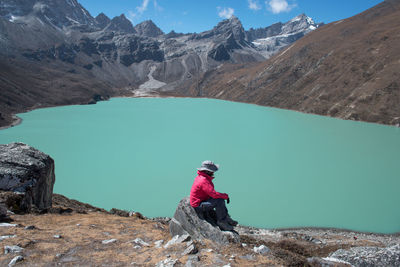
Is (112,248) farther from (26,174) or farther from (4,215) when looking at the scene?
(26,174)

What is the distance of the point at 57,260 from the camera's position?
259 inches

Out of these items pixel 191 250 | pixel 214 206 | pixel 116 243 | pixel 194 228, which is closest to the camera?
pixel 191 250

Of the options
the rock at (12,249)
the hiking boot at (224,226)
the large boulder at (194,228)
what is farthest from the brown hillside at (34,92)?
the hiking boot at (224,226)

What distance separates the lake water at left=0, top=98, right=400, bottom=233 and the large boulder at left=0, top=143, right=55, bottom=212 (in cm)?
889

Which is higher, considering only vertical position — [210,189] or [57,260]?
[210,189]

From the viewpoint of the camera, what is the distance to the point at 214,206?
7.75 meters

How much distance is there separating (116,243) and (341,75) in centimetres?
8482

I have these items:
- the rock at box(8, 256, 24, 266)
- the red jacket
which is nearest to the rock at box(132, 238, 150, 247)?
the red jacket

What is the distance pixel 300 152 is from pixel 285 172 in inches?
377

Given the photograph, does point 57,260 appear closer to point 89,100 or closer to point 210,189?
point 210,189

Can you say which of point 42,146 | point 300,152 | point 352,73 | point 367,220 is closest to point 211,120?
point 300,152

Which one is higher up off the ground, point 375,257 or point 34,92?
point 34,92

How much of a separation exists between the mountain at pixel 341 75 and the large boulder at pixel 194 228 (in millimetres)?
61946

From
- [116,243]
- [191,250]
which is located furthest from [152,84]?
[191,250]
